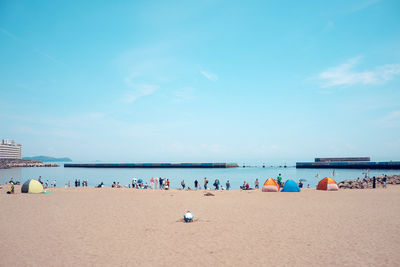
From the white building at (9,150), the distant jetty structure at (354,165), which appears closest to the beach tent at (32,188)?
the distant jetty structure at (354,165)

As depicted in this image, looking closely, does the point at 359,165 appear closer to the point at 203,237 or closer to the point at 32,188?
the point at 32,188

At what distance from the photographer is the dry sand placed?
7793mm

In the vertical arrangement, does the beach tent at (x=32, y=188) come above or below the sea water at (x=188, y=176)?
above

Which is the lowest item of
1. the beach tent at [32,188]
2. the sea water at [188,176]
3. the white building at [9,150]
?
the sea water at [188,176]

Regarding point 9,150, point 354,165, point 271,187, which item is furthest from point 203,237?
point 9,150

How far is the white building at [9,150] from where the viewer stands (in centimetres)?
14988

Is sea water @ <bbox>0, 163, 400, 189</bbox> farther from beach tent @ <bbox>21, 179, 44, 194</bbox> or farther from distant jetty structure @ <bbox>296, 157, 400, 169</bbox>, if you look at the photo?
beach tent @ <bbox>21, 179, 44, 194</bbox>

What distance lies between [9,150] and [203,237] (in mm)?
179771

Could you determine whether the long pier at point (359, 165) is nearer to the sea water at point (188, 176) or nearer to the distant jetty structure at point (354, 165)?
the distant jetty structure at point (354, 165)

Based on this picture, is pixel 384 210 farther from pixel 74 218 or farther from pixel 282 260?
pixel 74 218

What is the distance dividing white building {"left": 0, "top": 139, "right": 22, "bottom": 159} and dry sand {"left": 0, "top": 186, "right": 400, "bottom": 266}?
165 m

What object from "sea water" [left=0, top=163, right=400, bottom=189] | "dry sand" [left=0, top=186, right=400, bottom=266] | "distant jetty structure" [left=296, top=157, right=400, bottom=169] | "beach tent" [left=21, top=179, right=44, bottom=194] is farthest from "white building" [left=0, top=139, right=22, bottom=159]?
"dry sand" [left=0, top=186, right=400, bottom=266]

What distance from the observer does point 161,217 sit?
13984 mm

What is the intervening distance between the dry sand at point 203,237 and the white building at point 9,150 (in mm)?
165279
